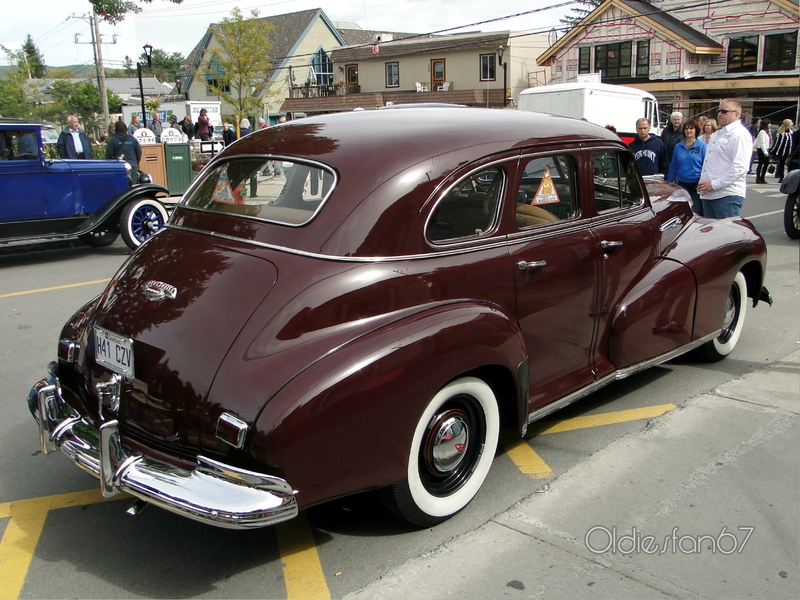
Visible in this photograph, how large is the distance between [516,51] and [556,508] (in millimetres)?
42524

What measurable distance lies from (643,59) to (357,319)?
126 ft

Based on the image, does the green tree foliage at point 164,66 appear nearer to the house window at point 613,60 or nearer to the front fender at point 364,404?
the house window at point 613,60

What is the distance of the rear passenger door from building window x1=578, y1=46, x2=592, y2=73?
38.2 m

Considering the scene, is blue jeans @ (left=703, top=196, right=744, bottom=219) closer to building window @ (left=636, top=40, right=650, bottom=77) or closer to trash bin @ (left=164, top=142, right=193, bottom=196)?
trash bin @ (left=164, top=142, right=193, bottom=196)

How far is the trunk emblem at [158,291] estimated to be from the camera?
10.5 feet

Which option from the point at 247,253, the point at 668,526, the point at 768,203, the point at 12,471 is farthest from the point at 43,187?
the point at 768,203

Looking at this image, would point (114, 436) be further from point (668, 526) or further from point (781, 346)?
point (781, 346)

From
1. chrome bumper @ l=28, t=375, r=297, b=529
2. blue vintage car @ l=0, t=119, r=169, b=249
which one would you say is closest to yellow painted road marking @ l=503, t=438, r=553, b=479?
chrome bumper @ l=28, t=375, r=297, b=529

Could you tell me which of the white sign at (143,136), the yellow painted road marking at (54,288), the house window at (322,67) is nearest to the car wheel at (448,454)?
the yellow painted road marking at (54,288)

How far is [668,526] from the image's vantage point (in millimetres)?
3381

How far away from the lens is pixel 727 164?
23.8ft

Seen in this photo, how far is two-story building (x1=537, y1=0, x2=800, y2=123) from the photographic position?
3338 centimetres

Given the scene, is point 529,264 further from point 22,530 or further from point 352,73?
point 352,73
